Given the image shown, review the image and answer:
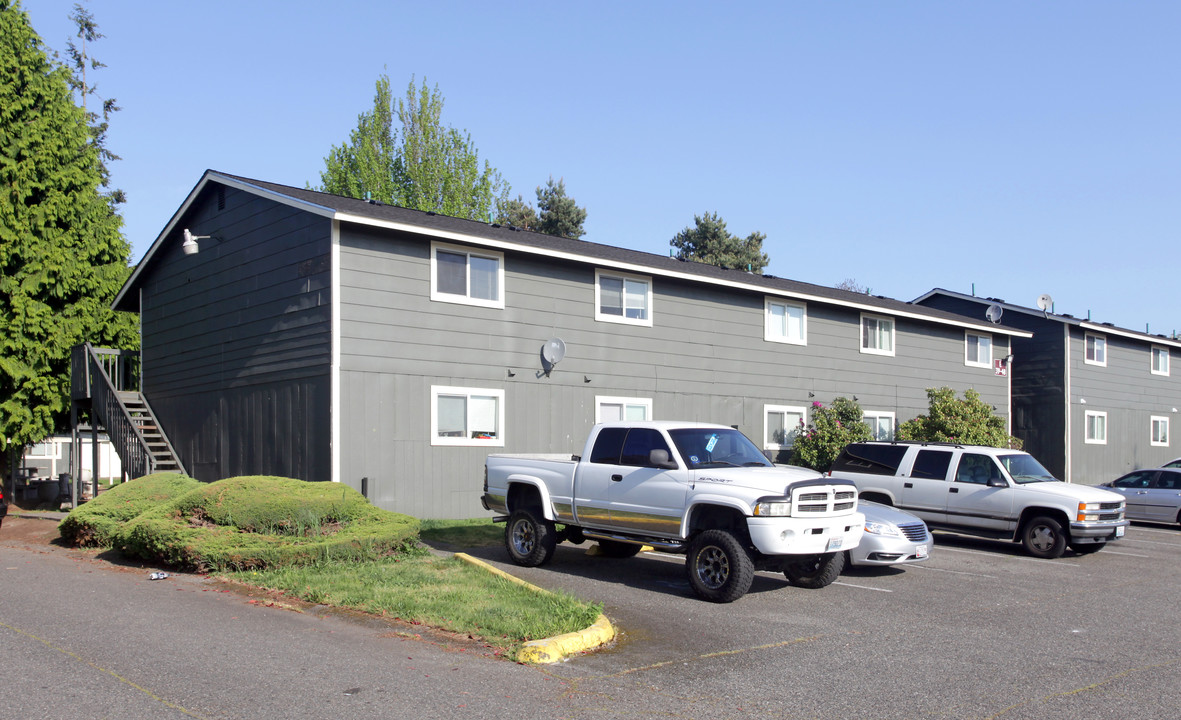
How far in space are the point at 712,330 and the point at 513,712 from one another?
16984mm

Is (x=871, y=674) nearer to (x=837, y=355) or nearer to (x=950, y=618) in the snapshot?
(x=950, y=618)

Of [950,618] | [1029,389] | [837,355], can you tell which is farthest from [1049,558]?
[1029,389]

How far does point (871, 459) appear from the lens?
1680 centimetres

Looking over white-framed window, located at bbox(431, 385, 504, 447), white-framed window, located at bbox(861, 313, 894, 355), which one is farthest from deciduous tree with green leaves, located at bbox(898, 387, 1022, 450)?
white-framed window, located at bbox(431, 385, 504, 447)

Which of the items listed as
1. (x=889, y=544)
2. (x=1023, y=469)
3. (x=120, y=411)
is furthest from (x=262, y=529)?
(x=1023, y=469)

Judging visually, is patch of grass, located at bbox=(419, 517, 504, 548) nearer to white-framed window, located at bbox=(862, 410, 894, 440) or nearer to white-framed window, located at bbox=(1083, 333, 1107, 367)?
white-framed window, located at bbox=(862, 410, 894, 440)

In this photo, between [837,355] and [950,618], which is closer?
[950,618]

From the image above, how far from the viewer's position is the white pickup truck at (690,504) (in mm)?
9938

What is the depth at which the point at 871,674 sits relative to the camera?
717 cm

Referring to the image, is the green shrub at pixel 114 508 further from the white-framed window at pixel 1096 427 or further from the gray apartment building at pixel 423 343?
the white-framed window at pixel 1096 427

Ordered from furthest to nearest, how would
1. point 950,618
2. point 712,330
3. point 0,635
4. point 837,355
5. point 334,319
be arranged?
point 837,355, point 712,330, point 334,319, point 950,618, point 0,635

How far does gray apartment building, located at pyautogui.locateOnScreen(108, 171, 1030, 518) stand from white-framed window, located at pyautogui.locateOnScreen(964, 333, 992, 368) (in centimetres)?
669

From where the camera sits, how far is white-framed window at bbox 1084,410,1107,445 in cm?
3300

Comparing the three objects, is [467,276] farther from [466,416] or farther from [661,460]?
[661,460]
